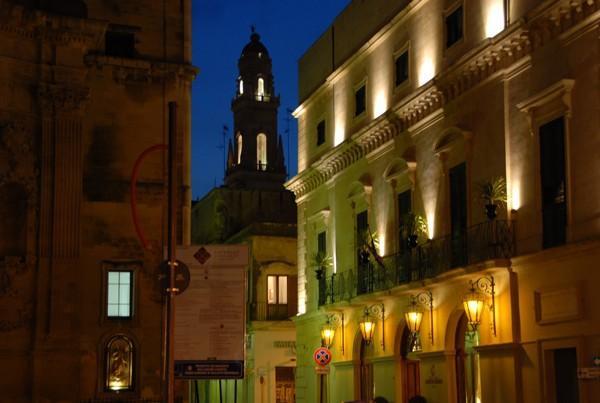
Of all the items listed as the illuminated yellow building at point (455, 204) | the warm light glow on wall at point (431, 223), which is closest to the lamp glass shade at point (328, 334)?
the illuminated yellow building at point (455, 204)

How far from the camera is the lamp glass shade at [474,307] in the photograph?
23.8 meters

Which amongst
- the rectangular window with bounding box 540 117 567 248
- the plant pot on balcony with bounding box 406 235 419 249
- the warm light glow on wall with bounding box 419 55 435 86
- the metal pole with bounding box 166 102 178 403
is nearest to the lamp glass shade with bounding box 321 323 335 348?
the plant pot on balcony with bounding box 406 235 419 249

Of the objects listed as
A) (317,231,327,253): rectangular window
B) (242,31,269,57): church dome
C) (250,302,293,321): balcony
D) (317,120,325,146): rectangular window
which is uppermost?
(242,31,269,57): church dome

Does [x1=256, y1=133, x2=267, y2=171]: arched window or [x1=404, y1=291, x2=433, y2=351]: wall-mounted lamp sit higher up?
[x1=256, y1=133, x2=267, y2=171]: arched window

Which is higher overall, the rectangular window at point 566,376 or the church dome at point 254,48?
the church dome at point 254,48

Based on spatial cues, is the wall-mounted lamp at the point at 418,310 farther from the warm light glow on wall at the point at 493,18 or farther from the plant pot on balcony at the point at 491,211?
the warm light glow on wall at the point at 493,18

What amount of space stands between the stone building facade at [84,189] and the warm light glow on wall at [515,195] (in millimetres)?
10324

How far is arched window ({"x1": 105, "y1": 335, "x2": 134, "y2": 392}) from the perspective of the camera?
28.4 m

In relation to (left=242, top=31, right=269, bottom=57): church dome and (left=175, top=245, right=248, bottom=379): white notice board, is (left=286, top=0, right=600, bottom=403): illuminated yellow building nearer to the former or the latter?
(left=175, top=245, right=248, bottom=379): white notice board

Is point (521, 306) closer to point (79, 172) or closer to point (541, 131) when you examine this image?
point (541, 131)

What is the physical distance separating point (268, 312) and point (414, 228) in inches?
784

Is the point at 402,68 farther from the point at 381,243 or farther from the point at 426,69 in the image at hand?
the point at 381,243

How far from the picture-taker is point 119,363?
28.5 m

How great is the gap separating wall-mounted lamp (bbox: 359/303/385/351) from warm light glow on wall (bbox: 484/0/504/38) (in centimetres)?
923
